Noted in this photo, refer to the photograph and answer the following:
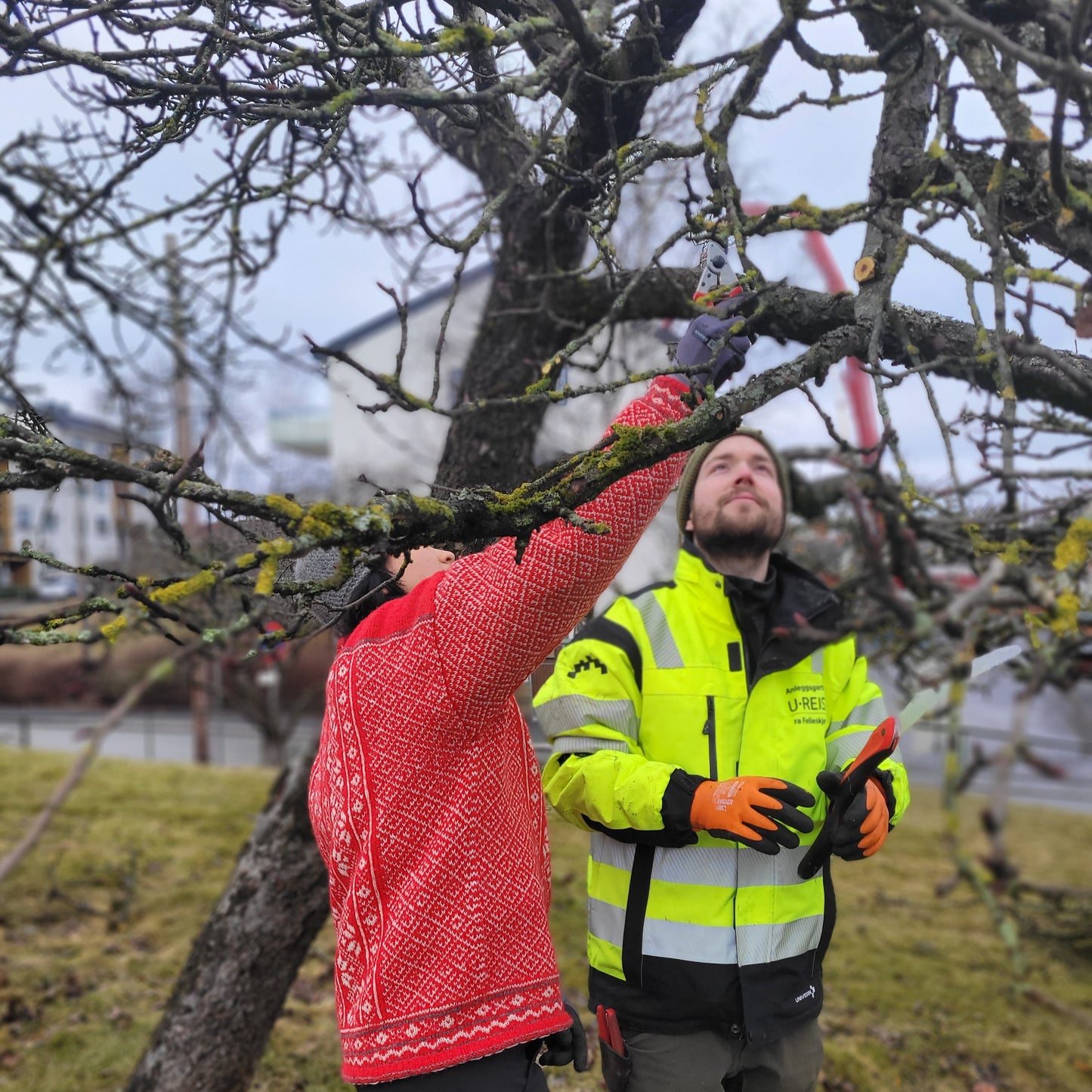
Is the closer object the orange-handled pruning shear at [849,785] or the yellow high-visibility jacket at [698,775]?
the orange-handled pruning shear at [849,785]

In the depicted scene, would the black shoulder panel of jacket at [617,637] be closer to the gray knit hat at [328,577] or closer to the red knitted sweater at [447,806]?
the red knitted sweater at [447,806]

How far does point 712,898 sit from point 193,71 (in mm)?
2142

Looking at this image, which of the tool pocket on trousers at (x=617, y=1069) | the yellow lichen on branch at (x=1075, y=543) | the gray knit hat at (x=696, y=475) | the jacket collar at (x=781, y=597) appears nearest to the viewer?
the yellow lichen on branch at (x=1075, y=543)

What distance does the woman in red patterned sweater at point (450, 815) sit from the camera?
165 cm

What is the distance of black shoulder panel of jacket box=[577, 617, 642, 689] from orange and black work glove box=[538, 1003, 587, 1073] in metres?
0.79

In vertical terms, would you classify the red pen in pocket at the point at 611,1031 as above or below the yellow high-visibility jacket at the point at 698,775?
below

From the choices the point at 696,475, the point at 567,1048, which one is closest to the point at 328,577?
the point at 567,1048

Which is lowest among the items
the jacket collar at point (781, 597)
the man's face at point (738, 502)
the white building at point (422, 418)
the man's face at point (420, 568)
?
the jacket collar at point (781, 597)

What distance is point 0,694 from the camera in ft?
63.3

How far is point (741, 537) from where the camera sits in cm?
246

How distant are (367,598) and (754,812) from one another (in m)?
0.93

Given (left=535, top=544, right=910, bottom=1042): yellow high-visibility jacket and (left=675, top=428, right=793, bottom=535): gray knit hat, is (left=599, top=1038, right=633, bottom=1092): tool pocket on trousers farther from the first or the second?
(left=675, top=428, right=793, bottom=535): gray knit hat

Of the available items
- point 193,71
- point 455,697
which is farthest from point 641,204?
point 455,697

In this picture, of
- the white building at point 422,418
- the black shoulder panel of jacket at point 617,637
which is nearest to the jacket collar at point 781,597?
the black shoulder panel of jacket at point 617,637
